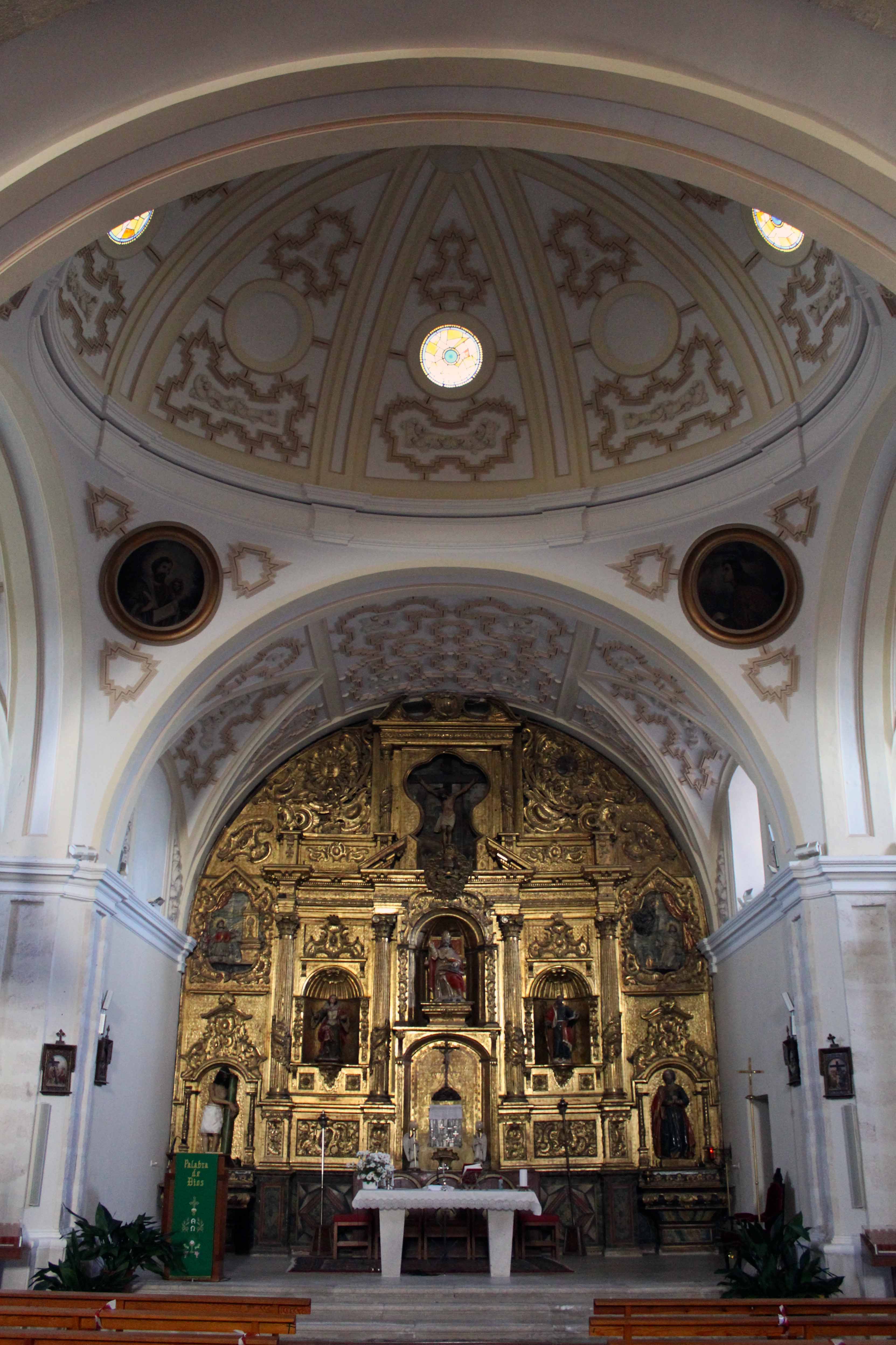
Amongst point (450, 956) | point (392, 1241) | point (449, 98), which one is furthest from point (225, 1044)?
point (449, 98)

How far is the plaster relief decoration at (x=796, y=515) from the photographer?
13.4 meters

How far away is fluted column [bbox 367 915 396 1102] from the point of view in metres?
18.7

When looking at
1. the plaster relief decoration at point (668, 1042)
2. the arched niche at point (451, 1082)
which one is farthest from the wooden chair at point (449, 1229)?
the plaster relief decoration at point (668, 1042)

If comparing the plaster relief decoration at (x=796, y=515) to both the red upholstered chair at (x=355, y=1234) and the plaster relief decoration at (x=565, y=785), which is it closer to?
the plaster relief decoration at (x=565, y=785)

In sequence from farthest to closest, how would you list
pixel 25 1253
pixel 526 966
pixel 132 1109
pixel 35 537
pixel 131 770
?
pixel 526 966 → pixel 132 1109 → pixel 131 770 → pixel 35 537 → pixel 25 1253

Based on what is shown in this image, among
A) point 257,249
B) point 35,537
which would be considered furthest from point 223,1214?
point 257,249

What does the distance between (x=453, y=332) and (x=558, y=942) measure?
32.7ft

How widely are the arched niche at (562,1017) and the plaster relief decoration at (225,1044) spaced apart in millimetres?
4428

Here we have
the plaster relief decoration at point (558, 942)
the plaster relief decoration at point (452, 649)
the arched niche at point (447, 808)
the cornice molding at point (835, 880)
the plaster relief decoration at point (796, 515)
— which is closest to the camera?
the cornice molding at point (835, 880)

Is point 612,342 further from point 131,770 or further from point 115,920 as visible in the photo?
point 115,920

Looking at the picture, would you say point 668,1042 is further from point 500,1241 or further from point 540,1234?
point 500,1241

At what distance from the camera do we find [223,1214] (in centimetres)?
1384

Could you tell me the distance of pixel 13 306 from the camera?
10781 millimetres

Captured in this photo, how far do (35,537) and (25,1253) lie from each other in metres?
7.42
